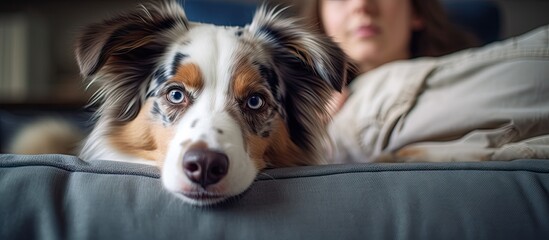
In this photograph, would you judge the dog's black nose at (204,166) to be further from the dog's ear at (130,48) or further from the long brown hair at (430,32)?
the long brown hair at (430,32)

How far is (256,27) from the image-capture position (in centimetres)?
154

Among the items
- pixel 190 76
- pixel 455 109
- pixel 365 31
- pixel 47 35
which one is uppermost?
pixel 190 76

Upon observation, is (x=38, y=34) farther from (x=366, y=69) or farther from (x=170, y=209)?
(x=170, y=209)

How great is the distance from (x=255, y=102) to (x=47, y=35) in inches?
144

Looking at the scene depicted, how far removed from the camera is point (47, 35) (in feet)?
14.3

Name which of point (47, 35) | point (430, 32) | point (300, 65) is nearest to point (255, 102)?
point (300, 65)

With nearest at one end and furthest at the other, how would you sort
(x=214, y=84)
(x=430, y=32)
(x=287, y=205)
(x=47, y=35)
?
1. (x=287, y=205)
2. (x=214, y=84)
3. (x=430, y=32)
4. (x=47, y=35)

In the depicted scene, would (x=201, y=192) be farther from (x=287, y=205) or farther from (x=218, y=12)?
(x=218, y=12)

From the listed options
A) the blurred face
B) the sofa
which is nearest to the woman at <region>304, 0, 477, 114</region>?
the blurred face

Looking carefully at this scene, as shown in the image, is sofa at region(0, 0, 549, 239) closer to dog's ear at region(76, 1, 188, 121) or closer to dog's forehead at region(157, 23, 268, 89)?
dog's forehead at region(157, 23, 268, 89)

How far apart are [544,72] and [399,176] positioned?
2.47ft

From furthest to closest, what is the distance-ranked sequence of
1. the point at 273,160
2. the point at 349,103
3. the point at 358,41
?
1. the point at 358,41
2. the point at 349,103
3. the point at 273,160

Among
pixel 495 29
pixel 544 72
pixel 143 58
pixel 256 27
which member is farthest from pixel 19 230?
pixel 495 29

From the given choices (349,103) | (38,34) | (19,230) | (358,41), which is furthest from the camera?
(38,34)
